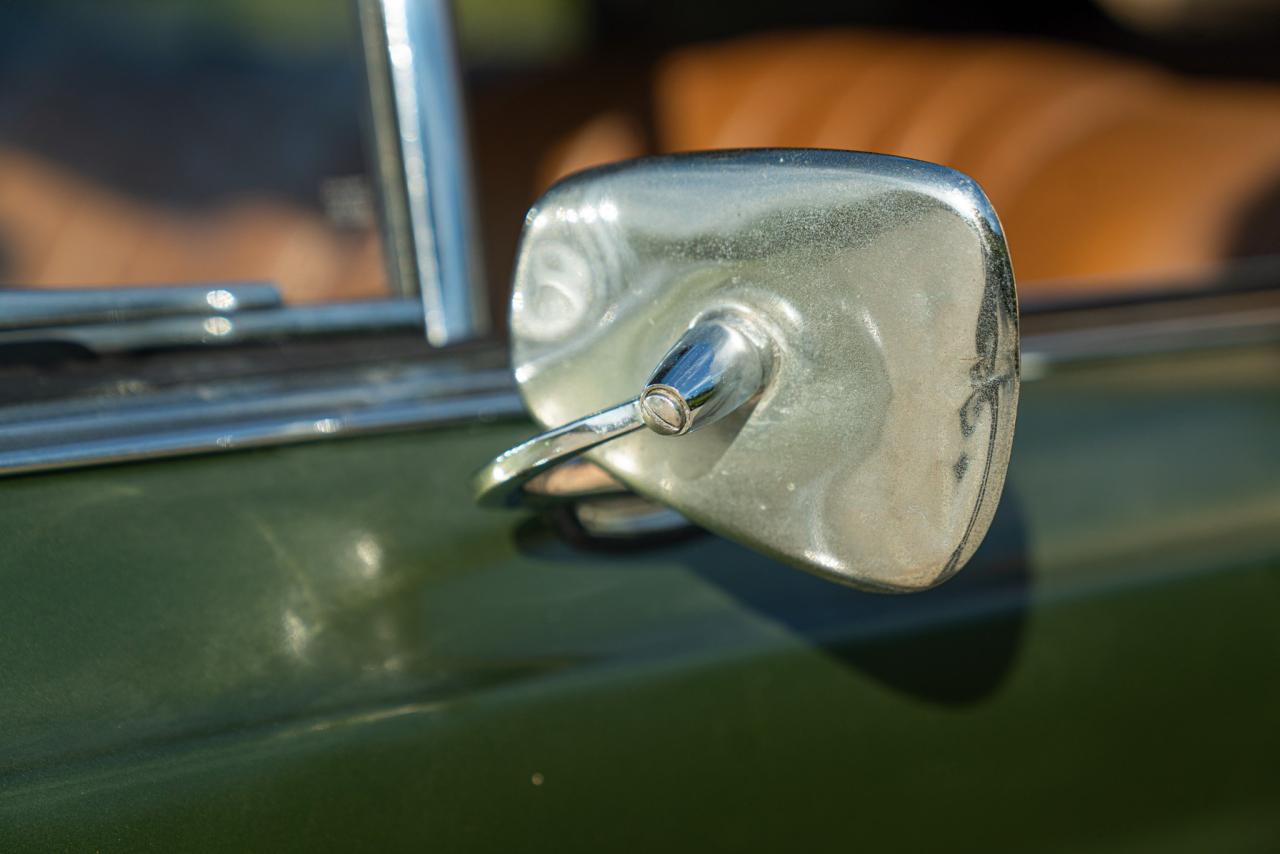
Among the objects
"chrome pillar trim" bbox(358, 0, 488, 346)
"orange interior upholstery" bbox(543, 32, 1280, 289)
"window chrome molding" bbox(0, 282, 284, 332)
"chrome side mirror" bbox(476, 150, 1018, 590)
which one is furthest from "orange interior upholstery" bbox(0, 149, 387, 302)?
"chrome side mirror" bbox(476, 150, 1018, 590)

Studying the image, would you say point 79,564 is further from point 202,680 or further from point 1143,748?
point 1143,748

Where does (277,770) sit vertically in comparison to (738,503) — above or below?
below

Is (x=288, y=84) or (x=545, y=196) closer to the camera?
(x=545, y=196)

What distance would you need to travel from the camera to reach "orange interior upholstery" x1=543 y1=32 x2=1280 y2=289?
1.31 meters

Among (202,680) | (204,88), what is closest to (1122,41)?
(204,88)

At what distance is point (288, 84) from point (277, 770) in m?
1.44

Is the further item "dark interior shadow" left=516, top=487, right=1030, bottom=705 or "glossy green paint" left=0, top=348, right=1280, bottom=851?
"dark interior shadow" left=516, top=487, right=1030, bottom=705

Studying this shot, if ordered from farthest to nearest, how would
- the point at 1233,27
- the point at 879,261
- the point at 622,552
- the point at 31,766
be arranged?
the point at 1233,27, the point at 622,552, the point at 31,766, the point at 879,261

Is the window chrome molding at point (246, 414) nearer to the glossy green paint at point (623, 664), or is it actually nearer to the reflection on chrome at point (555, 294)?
the glossy green paint at point (623, 664)

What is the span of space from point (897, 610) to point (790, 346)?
0.36 meters

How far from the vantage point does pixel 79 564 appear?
0.68 meters

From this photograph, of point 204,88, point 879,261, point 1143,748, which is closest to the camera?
point 879,261

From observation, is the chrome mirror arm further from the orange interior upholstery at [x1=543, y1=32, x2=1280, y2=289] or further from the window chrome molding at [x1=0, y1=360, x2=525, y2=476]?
the orange interior upholstery at [x1=543, y1=32, x2=1280, y2=289]

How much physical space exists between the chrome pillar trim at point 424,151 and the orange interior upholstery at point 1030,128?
0.65 metres
